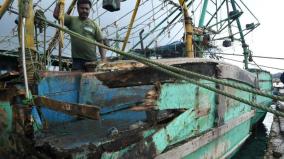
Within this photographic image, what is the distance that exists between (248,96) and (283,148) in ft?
4.09

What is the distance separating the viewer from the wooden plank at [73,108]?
2666 mm

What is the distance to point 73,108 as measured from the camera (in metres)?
2.82

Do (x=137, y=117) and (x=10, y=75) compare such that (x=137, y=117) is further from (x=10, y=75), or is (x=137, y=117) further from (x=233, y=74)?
(x=233, y=74)

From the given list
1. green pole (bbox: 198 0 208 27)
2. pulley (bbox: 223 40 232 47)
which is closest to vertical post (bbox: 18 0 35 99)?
green pole (bbox: 198 0 208 27)

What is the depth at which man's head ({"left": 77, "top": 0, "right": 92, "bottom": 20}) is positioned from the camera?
200 inches

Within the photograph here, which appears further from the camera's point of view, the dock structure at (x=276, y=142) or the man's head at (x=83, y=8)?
the dock structure at (x=276, y=142)

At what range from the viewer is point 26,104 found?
2947 mm

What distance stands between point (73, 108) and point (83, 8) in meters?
2.69

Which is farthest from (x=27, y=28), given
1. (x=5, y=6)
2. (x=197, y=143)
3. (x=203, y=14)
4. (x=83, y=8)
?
(x=203, y=14)

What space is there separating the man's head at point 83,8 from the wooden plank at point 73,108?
2.45 meters

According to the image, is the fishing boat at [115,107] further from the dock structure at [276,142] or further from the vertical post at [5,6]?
the dock structure at [276,142]

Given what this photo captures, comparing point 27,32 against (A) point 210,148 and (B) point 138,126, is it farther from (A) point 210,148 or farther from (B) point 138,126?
(A) point 210,148

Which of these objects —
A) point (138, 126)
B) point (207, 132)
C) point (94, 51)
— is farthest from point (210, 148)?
point (94, 51)

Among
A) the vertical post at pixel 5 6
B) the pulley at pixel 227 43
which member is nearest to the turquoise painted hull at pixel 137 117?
the vertical post at pixel 5 6
